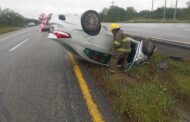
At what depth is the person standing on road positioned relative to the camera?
777 cm

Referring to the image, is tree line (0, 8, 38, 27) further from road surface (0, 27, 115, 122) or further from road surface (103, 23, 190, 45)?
road surface (0, 27, 115, 122)

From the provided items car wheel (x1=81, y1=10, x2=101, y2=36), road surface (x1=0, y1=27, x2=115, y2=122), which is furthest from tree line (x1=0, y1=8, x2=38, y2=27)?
car wheel (x1=81, y1=10, x2=101, y2=36)

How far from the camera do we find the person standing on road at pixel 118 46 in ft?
25.5

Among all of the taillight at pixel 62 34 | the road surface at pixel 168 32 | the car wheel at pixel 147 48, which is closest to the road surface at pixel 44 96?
the taillight at pixel 62 34

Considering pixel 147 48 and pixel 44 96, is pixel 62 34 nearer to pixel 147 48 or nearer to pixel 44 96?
pixel 147 48

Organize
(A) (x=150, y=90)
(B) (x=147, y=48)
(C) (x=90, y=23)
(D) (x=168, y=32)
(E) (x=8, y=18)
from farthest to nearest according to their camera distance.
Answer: (E) (x=8, y=18) < (D) (x=168, y=32) < (B) (x=147, y=48) < (C) (x=90, y=23) < (A) (x=150, y=90)

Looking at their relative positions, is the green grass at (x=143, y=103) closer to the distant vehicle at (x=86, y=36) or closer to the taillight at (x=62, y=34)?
the distant vehicle at (x=86, y=36)

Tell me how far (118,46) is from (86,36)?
783mm

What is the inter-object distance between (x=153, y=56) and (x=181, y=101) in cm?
353

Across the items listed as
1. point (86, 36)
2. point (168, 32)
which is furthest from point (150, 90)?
point (168, 32)

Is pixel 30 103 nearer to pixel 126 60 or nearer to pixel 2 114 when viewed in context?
pixel 2 114

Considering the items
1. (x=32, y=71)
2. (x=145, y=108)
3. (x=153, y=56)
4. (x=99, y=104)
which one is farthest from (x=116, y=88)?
(x=153, y=56)

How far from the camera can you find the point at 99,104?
5.18 m

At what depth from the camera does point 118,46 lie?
778 cm
